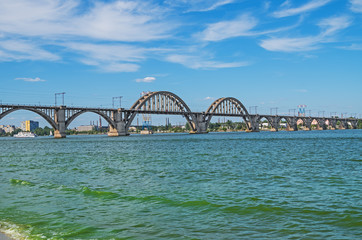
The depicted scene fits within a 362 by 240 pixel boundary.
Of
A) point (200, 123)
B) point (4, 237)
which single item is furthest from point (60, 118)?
point (4, 237)

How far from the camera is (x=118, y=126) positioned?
4626 inches

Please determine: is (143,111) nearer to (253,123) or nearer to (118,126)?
(118,126)

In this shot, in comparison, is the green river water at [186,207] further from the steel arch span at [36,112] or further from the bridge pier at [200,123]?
the bridge pier at [200,123]

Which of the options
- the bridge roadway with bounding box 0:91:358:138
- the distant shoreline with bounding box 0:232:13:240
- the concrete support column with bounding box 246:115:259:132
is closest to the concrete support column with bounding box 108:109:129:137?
the bridge roadway with bounding box 0:91:358:138

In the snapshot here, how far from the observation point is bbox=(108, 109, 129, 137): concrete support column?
115 metres

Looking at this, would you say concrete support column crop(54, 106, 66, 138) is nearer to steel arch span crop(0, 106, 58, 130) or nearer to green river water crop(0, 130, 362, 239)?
steel arch span crop(0, 106, 58, 130)

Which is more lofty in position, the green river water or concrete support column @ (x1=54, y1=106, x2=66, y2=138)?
concrete support column @ (x1=54, y1=106, x2=66, y2=138)

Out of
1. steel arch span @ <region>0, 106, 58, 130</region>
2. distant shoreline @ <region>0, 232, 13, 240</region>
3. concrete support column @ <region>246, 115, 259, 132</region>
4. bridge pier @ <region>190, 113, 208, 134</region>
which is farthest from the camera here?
concrete support column @ <region>246, 115, 259, 132</region>

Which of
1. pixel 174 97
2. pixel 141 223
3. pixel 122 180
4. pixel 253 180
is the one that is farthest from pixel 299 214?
pixel 174 97

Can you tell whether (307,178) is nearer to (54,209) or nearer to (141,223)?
(141,223)

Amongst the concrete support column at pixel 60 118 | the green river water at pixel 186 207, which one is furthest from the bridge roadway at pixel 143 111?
the green river water at pixel 186 207

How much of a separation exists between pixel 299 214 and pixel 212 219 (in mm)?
A: 2339

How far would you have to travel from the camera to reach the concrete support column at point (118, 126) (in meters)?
115

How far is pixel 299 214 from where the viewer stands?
30.8 ft
